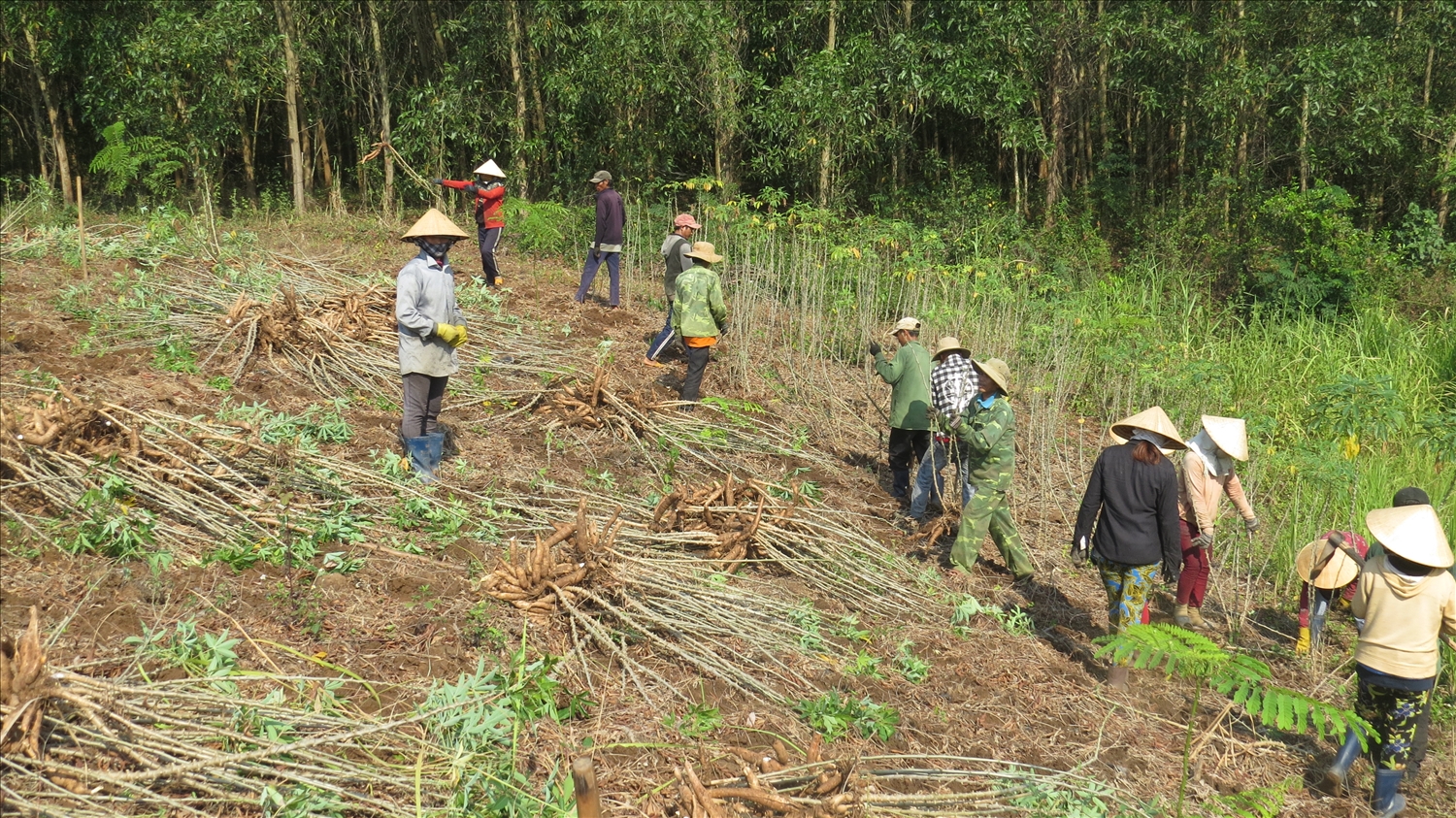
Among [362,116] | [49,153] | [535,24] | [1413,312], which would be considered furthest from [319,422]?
[49,153]

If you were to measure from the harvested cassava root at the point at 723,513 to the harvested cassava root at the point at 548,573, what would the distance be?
0.87 metres

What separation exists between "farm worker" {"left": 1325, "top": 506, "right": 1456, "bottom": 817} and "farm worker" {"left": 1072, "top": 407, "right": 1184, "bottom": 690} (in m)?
0.93

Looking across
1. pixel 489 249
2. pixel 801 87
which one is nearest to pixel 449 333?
pixel 489 249

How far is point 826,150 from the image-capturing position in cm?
1441

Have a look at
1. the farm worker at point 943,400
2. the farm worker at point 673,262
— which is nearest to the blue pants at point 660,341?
the farm worker at point 673,262

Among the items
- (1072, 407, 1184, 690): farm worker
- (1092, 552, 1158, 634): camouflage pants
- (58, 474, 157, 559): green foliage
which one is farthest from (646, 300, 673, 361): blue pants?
(58, 474, 157, 559): green foliage

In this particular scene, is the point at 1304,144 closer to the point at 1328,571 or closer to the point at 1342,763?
the point at 1328,571

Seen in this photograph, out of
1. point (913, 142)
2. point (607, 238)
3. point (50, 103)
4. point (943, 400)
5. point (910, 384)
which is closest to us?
point (943, 400)

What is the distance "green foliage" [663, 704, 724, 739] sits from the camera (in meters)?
4.27

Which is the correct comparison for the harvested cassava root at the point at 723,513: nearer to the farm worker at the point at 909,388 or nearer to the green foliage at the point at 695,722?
the green foliage at the point at 695,722

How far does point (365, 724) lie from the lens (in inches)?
147

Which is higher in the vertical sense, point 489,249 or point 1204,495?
point 489,249

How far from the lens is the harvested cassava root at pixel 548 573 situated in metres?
4.80

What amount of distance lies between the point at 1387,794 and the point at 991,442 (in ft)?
8.14
